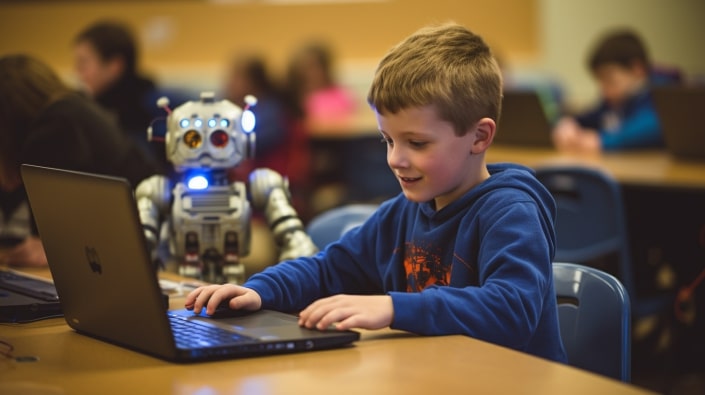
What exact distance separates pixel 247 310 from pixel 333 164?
5027 millimetres

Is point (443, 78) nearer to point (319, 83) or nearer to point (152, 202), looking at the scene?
point (152, 202)

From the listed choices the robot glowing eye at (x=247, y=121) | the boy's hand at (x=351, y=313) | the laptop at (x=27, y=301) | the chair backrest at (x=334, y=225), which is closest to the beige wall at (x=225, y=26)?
the chair backrest at (x=334, y=225)

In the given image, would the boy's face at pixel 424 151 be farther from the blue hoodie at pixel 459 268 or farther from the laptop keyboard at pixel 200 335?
the laptop keyboard at pixel 200 335

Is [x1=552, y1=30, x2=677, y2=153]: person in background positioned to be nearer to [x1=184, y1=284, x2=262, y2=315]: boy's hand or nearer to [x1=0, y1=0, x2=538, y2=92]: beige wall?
[x1=184, y1=284, x2=262, y2=315]: boy's hand

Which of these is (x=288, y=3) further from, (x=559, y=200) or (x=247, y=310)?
(x=247, y=310)

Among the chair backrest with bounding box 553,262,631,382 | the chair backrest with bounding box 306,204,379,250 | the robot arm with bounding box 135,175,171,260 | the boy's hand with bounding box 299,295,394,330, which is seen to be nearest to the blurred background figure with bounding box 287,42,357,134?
the chair backrest with bounding box 306,204,379,250

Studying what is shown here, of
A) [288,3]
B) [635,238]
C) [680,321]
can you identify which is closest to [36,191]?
[680,321]

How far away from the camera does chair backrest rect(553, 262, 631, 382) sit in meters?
1.67

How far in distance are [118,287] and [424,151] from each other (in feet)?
1.75

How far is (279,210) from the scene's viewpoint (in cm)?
217

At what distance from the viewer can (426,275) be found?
1.70 meters

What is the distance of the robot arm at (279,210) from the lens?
7.09ft

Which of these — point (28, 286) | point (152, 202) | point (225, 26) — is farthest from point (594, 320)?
point (225, 26)

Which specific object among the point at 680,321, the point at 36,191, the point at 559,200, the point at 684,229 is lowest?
the point at 680,321
